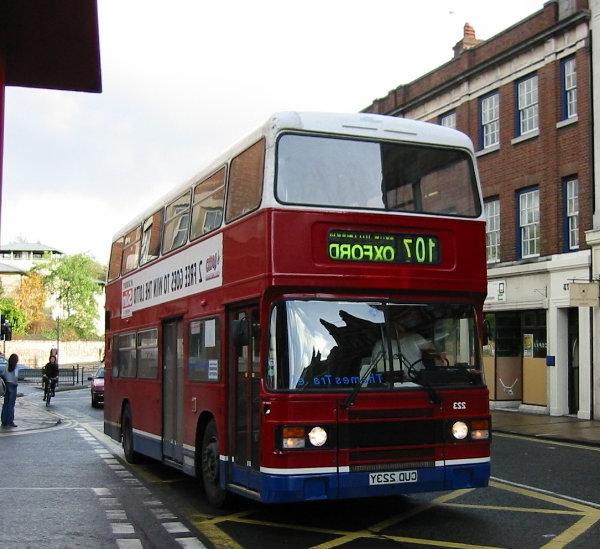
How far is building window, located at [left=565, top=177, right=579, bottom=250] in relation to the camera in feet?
80.0

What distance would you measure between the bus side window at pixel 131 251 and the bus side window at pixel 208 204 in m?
3.54

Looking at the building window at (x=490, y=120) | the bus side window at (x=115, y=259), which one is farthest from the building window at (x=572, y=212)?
the bus side window at (x=115, y=259)

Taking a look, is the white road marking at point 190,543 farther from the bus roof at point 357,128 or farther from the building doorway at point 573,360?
the building doorway at point 573,360

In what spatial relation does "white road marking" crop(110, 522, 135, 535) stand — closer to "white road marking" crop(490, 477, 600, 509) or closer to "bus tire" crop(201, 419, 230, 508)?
"bus tire" crop(201, 419, 230, 508)

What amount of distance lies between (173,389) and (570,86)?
16357mm

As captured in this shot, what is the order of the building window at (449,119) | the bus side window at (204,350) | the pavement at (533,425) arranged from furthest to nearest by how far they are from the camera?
1. the building window at (449,119)
2. the pavement at (533,425)
3. the bus side window at (204,350)

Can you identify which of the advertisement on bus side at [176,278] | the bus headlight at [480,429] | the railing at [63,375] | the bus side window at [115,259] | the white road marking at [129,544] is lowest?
the railing at [63,375]

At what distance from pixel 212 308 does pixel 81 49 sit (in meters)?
5.80

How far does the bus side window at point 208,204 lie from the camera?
35.0 feet

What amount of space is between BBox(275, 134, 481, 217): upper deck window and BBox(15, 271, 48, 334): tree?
352ft

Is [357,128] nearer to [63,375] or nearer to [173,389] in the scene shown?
[173,389]

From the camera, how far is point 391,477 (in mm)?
8703

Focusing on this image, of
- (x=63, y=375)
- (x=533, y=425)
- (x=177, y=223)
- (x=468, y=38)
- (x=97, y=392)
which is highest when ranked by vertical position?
(x=468, y=38)

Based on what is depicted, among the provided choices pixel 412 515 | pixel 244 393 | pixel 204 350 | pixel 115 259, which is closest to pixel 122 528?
pixel 244 393
